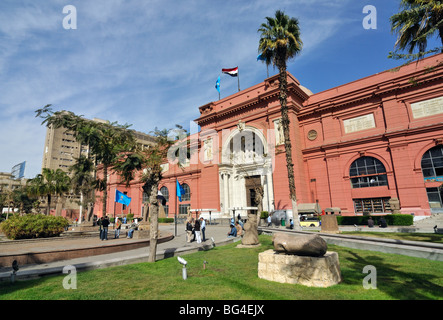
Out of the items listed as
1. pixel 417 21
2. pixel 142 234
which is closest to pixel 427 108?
pixel 417 21

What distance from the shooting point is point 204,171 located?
34125 millimetres

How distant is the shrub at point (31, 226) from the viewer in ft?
47.0

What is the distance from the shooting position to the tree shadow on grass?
16.0 ft

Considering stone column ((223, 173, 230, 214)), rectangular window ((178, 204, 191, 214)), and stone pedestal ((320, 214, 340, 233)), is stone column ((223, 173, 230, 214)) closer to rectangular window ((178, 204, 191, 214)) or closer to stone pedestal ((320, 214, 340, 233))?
rectangular window ((178, 204, 191, 214))

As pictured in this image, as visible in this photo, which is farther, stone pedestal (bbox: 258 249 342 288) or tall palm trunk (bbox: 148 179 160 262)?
tall palm trunk (bbox: 148 179 160 262)

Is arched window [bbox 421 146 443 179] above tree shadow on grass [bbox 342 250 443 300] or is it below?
above

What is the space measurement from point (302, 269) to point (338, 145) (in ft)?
73.6

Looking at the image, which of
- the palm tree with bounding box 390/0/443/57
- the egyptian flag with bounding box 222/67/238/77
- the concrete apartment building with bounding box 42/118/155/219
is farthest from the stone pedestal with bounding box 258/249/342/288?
the concrete apartment building with bounding box 42/118/155/219

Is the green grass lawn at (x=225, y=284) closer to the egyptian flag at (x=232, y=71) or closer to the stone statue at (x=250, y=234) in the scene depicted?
the stone statue at (x=250, y=234)

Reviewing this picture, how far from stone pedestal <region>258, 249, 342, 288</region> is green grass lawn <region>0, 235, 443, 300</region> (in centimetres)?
20

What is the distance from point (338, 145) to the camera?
25094mm

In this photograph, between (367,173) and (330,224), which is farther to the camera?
(367,173)

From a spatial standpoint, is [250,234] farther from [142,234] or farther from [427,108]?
[427,108]
